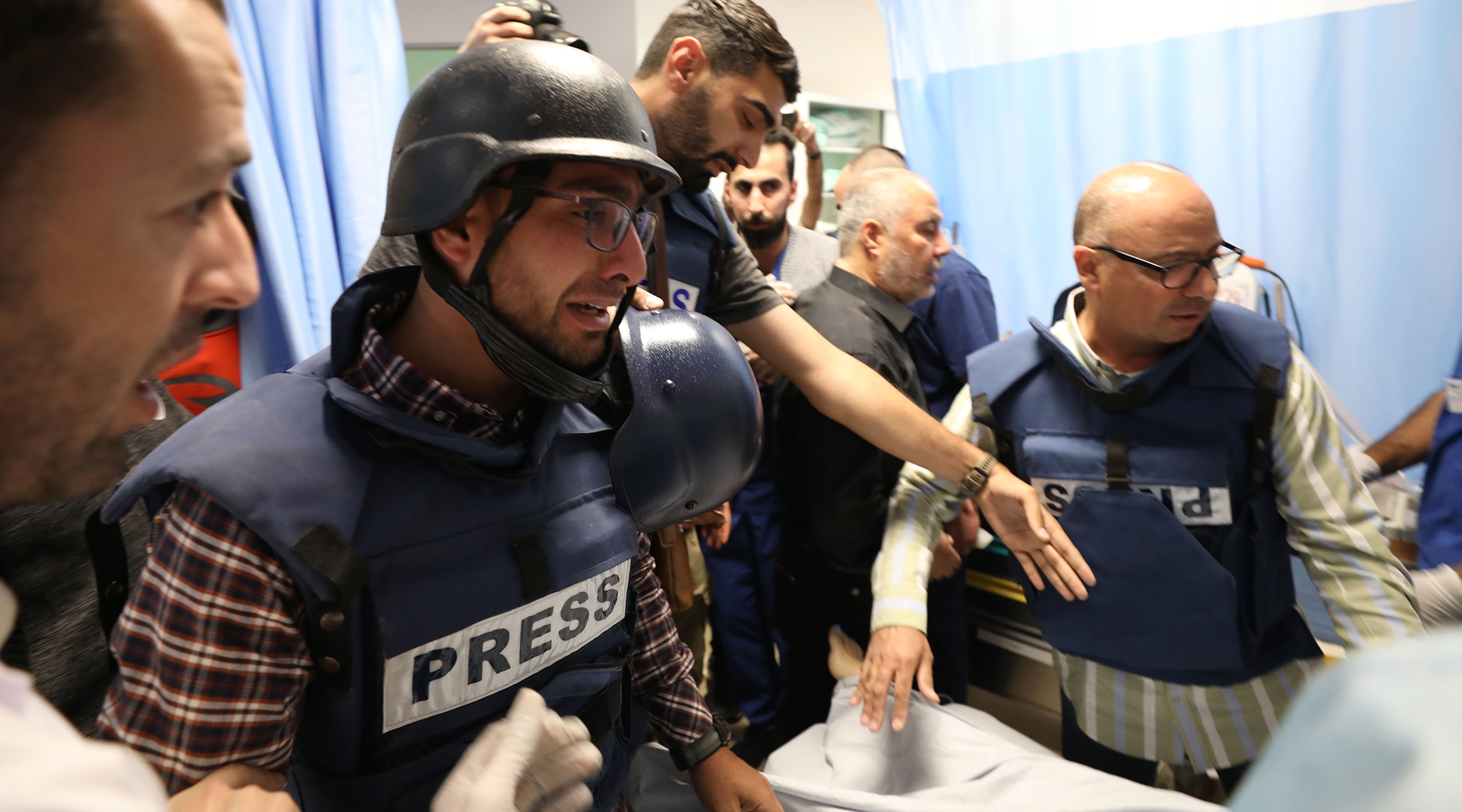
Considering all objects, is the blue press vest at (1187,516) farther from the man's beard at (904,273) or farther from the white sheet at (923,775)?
the man's beard at (904,273)

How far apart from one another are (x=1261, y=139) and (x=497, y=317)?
258 centimetres

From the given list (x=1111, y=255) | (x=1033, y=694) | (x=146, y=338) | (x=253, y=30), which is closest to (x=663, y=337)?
(x=146, y=338)

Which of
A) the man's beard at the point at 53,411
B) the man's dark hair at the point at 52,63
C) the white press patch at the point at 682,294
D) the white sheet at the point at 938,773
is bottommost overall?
the white sheet at the point at 938,773

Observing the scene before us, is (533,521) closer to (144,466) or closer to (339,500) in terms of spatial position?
(339,500)

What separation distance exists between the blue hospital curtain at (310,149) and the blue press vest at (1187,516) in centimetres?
160

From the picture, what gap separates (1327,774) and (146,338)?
2.27ft

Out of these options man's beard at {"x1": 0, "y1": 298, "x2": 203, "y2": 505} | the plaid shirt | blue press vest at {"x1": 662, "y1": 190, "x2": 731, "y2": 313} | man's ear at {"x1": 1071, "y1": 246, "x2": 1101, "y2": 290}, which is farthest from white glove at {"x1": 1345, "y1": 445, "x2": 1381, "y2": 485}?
man's beard at {"x1": 0, "y1": 298, "x2": 203, "y2": 505}

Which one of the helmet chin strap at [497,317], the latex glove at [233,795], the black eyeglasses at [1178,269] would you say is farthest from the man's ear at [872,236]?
the latex glove at [233,795]

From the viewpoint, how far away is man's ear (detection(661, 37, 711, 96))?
5.68ft

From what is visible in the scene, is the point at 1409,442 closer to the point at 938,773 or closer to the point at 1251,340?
the point at 1251,340

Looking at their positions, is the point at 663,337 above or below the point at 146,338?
below

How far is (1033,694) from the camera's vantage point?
2.68 metres

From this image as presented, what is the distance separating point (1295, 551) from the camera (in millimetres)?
1530

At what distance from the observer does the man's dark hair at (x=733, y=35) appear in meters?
1.72
